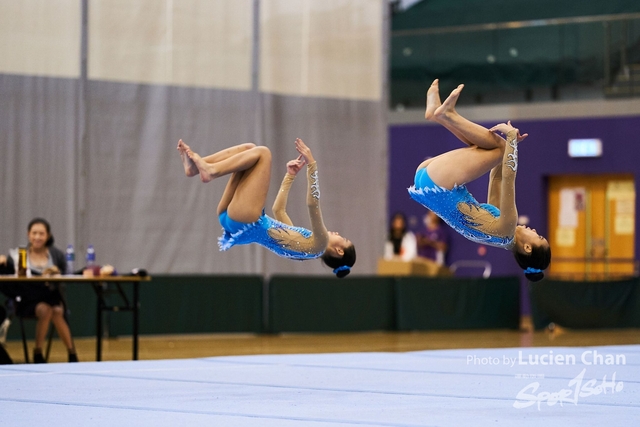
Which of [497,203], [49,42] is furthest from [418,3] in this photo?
[497,203]

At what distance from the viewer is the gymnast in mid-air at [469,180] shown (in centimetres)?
582

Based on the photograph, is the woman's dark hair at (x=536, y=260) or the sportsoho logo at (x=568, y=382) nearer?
the sportsoho logo at (x=568, y=382)

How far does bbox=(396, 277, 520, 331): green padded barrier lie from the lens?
12.7m

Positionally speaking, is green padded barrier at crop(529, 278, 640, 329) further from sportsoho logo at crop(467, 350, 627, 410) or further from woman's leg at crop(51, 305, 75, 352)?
woman's leg at crop(51, 305, 75, 352)

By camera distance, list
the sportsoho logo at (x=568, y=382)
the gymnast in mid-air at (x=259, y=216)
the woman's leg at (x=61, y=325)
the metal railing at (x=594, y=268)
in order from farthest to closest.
Answer: the metal railing at (x=594, y=268) → the woman's leg at (x=61, y=325) → the gymnast in mid-air at (x=259, y=216) → the sportsoho logo at (x=568, y=382)

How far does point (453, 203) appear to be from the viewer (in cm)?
595

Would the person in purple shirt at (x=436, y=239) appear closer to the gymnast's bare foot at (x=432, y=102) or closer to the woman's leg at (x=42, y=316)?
the woman's leg at (x=42, y=316)

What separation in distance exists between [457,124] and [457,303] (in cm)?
747

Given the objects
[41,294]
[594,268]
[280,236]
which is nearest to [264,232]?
[280,236]

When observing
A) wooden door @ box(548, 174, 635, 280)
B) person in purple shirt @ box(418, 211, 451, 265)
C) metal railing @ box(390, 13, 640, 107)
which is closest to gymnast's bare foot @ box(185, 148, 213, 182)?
person in purple shirt @ box(418, 211, 451, 265)

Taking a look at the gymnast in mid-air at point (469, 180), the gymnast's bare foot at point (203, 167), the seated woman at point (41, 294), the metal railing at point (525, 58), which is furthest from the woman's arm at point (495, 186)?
the metal railing at point (525, 58)

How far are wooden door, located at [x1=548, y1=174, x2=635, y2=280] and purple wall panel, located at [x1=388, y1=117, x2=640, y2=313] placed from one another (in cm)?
27

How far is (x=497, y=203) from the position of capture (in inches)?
252

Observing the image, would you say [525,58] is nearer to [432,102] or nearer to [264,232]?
[432,102]
